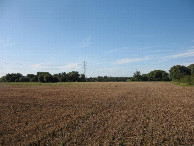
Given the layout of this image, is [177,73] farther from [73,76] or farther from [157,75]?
[73,76]

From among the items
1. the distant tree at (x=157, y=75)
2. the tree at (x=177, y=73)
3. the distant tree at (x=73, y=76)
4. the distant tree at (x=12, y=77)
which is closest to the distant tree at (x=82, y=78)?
the distant tree at (x=73, y=76)

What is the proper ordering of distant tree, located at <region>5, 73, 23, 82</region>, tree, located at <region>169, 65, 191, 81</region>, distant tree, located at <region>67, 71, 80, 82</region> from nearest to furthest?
tree, located at <region>169, 65, 191, 81</region> → distant tree, located at <region>67, 71, 80, 82</region> → distant tree, located at <region>5, 73, 23, 82</region>

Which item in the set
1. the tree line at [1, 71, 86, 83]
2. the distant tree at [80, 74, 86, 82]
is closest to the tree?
the distant tree at [80, 74, 86, 82]

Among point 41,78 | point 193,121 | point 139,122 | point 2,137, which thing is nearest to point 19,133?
point 2,137

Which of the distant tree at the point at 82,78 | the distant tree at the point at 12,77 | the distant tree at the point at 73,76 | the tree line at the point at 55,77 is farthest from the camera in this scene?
the distant tree at the point at 12,77

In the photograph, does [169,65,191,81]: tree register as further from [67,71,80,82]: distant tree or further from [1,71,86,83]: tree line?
[67,71,80,82]: distant tree

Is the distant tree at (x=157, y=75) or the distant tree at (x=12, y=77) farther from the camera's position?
the distant tree at (x=12, y=77)

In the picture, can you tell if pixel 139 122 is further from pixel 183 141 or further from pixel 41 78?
pixel 41 78

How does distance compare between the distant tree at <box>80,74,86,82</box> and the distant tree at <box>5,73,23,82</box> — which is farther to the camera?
the distant tree at <box>5,73,23,82</box>

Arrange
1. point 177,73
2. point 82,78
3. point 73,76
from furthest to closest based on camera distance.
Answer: point 82,78, point 73,76, point 177,73

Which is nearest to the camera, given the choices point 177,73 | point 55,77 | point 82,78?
point 177,73

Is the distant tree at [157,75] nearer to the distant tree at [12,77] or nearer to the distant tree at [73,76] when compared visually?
the distant tree at [73,76]

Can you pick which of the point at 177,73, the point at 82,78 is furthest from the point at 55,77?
the point at 177,73

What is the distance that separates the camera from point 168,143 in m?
5.72
